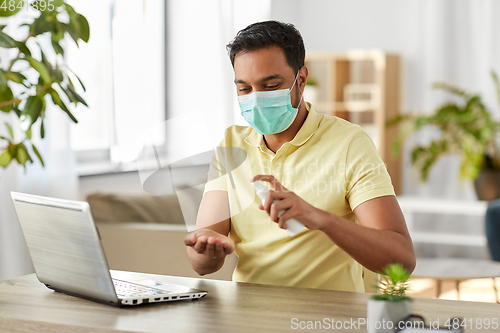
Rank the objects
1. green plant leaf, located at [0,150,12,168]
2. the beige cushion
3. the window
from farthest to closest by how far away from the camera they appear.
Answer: the window → the beige cushion → green plant leaf, located at [0,150,12,168]

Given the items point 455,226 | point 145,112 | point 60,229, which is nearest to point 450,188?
point 455,226

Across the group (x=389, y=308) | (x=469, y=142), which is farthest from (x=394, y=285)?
(x=469, y=142)

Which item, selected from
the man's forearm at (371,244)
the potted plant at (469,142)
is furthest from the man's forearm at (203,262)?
the potted plant at (469,142)

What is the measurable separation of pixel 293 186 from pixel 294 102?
0.22 meters

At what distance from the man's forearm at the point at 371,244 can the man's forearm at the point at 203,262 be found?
0.30 metres

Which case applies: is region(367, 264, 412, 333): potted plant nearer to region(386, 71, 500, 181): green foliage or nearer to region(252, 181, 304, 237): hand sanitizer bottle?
region(252, 181, 304, 237): hand sanitizer bottle

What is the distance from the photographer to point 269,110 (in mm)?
1467

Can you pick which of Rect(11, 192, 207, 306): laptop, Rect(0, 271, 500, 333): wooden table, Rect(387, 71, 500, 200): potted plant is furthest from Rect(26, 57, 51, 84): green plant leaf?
Rect(387, 71, 500, 200): potted plant

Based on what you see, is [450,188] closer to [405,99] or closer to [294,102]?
[405,99]

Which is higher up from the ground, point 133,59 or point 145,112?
point 133,59

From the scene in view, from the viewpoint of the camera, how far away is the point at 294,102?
1.52 metres

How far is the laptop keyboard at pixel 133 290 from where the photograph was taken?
3.76 ft

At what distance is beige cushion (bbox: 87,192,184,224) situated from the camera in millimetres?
2682

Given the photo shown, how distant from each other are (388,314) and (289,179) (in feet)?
2.06
